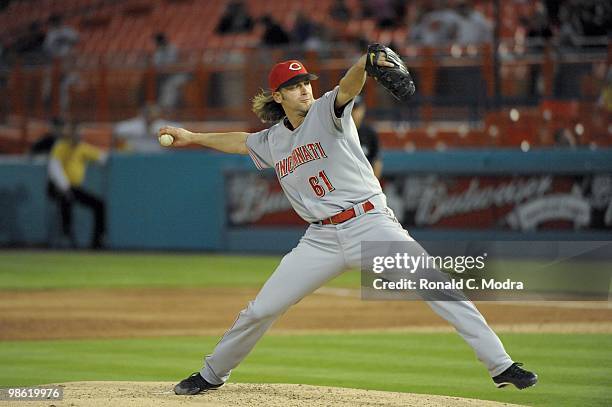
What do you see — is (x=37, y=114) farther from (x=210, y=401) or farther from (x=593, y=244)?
(x=210, y=401)

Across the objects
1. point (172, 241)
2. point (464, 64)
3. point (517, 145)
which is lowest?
point (172, 241)

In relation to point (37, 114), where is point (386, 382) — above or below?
below

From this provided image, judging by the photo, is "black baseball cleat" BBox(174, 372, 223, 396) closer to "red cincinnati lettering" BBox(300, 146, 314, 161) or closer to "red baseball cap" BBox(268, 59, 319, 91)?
"red cincinnati lettering" BBox(300, 146, 314, 161)

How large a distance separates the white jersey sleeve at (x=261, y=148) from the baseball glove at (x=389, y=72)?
1186 mm

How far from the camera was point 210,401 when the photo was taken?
678 centimetres

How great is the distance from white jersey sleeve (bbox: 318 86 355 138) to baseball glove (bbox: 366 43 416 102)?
1.13 feet

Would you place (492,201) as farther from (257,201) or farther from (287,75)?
(287,75)

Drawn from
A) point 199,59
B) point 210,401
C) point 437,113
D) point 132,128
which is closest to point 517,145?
point 437,113

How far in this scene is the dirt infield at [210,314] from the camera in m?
10.9

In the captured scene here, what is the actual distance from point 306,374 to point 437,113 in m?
8.70

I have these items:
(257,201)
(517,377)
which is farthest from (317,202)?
(257,201)

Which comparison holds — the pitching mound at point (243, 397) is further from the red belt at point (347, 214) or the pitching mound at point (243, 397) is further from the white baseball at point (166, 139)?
the white baseball at point (166, 139)

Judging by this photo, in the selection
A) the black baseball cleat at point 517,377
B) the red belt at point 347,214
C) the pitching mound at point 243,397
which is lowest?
→ the pitching mound at point 243,397

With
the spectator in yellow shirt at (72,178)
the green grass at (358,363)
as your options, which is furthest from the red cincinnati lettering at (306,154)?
the spectator in yellow shirt at (72,178)
